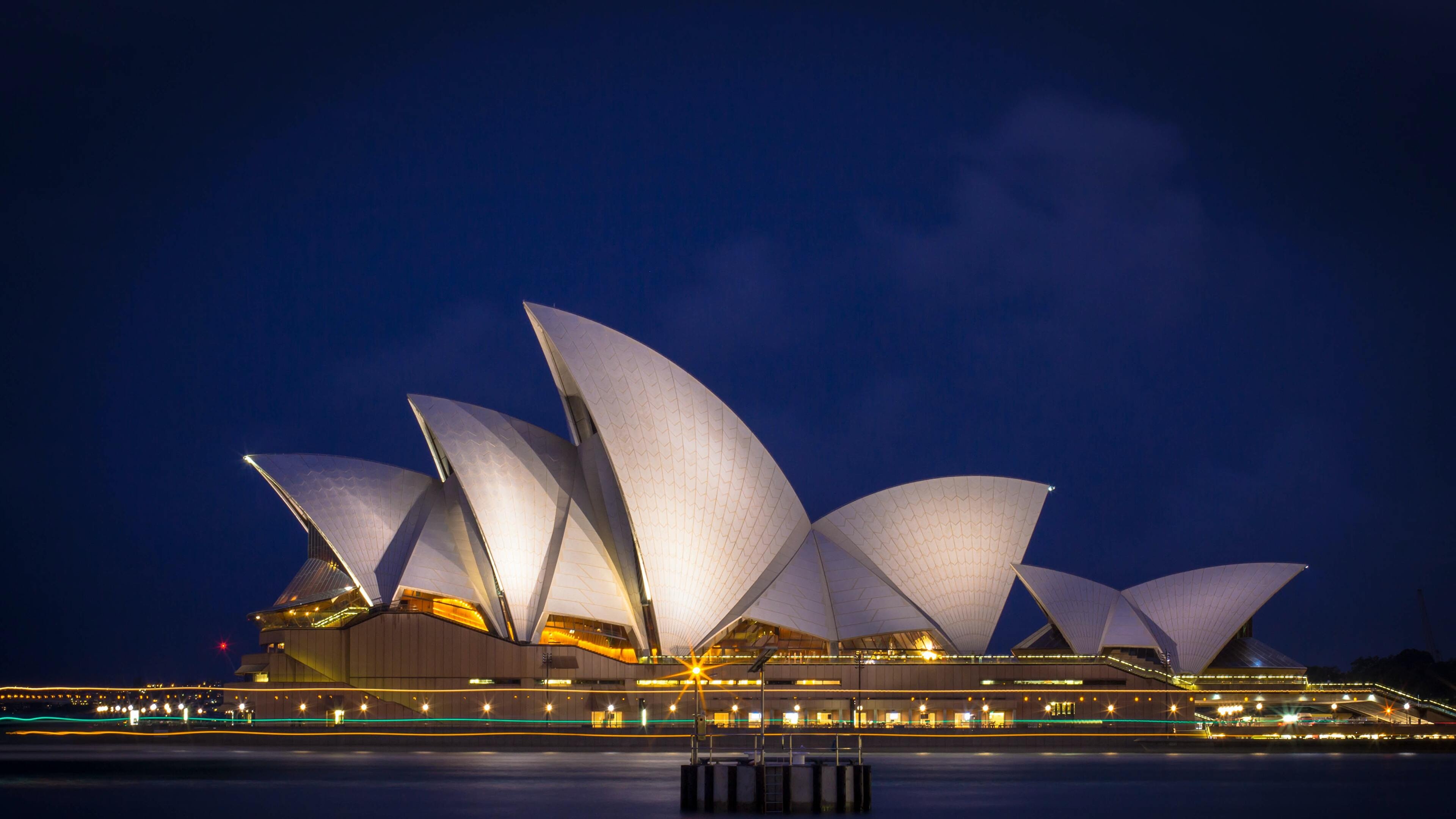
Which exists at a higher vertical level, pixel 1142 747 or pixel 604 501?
pixel 604 501

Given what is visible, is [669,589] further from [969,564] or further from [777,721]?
[969,564]

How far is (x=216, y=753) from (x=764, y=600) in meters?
23.6

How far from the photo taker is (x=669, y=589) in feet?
184

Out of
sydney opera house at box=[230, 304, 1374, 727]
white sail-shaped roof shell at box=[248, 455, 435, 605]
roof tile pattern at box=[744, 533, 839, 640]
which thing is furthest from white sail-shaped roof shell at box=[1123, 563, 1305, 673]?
white sail-shaped roof shell at box=[248, 455, 435, 605]

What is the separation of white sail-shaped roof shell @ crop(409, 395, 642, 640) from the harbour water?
7916 millimetres

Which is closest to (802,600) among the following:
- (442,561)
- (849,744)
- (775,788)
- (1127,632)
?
(849,744)

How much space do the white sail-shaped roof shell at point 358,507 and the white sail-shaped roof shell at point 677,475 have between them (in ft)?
29.1

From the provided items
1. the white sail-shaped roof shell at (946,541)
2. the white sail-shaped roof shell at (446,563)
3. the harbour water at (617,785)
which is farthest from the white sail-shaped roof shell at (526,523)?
the white sail-shaped roof shell at (946,541)

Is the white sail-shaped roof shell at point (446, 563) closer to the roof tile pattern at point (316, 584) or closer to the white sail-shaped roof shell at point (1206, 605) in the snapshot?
the roof tile pattern at point (316, 584)

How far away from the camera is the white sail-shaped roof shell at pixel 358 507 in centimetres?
5628

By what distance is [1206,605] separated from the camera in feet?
234

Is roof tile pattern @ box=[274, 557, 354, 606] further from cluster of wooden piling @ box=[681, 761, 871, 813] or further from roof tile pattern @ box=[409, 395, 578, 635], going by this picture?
cluster of wooden piling @ box=[681, 761, 871, 813]

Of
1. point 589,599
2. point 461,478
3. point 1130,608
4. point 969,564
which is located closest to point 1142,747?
point 969,564

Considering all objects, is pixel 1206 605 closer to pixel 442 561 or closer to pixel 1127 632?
pixel 1127 632
